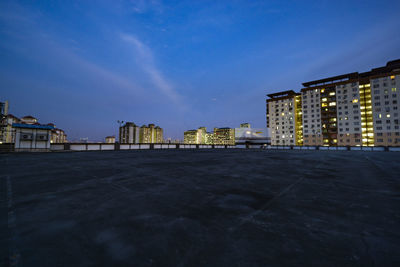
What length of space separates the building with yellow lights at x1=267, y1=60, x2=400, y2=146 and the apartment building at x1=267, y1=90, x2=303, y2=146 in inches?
193

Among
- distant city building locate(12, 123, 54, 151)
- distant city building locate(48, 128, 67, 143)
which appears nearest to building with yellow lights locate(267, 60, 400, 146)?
distant city building locate(12, 123, 54, 151)

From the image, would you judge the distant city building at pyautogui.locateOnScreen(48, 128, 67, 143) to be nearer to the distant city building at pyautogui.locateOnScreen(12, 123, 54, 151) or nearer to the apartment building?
the distant city building at pyautogui.locateOnScreen(12, 123, 54, 151)

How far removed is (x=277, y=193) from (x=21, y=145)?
1281 inches

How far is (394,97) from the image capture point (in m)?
65.2

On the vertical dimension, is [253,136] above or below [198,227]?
above

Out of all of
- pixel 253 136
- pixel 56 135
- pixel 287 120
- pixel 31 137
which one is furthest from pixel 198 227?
pixel 56 135

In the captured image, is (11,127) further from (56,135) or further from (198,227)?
(56,135)

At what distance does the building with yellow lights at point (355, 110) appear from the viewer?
66062 mm

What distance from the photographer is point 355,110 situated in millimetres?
73000

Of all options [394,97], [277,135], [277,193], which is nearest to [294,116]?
[277,135]

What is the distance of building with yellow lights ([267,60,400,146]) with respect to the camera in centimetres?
6606

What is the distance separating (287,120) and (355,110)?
2901 centimetres

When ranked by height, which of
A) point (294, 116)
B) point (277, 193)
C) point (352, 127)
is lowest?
point (277, 193)

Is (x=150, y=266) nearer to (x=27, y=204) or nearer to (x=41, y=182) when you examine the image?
(x=27, y=204)
